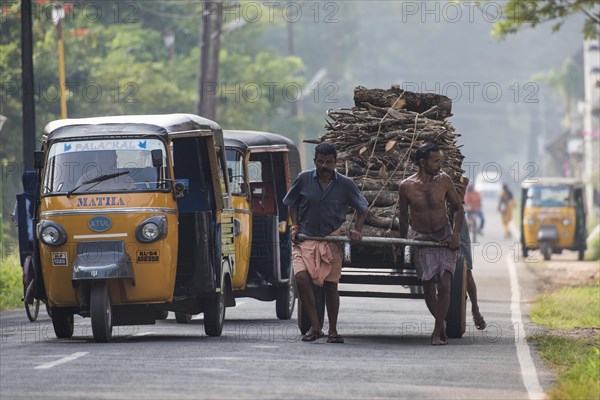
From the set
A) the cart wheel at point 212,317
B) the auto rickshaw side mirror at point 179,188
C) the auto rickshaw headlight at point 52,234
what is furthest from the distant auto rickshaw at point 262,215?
the auto rickshaw headlight at point 52,234

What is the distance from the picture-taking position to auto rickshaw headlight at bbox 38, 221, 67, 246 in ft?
54.0

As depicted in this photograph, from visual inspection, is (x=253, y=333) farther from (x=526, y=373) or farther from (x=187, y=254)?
(x=526, y=373)

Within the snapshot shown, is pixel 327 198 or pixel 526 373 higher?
pixel 327 198

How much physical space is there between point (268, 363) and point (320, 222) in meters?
2.67

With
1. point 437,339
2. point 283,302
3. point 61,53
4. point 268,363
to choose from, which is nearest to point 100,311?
point 268,363

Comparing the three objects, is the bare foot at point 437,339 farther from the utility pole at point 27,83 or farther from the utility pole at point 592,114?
the utility pole at point 592,114

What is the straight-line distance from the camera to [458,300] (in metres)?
17.0

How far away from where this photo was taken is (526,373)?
13.8 m

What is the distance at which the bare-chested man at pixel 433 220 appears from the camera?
1625 centimetres

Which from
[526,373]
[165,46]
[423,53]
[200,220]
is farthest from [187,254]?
[423,53]

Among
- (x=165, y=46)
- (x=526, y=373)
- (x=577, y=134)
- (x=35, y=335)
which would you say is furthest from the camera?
(x=577, y=134)

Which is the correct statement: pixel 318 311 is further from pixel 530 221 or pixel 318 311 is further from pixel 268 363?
pixel 530 221

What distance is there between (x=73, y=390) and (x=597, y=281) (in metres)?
20.8

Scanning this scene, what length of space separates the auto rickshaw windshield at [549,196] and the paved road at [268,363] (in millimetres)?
21346
